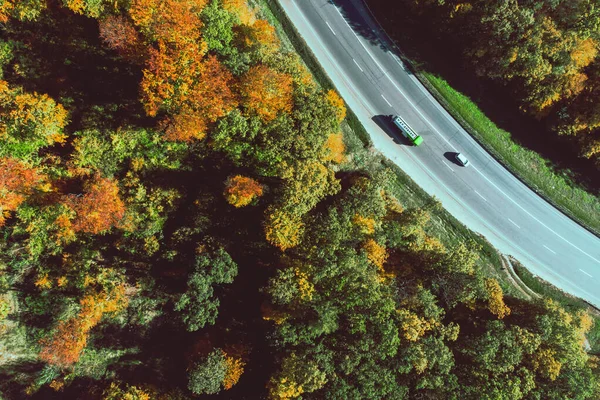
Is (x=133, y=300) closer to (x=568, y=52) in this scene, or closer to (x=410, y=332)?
(x=410, y=332)

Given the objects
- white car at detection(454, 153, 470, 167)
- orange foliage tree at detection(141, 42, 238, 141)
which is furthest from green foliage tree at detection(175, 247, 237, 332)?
white car at detection(454, 153, 470, 167)

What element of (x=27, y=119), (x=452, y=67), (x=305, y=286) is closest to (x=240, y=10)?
(x=27, y=119)

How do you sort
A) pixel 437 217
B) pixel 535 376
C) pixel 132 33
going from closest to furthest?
1. pixel 132 33
2. pixel 535 376
3. pixel 437 217

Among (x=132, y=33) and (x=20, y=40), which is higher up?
(x=132, y=33)

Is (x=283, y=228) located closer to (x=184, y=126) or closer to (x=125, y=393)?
(x=184, y=126)

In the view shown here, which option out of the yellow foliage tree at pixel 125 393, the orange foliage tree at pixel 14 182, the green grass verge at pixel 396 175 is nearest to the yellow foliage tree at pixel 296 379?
the yellow foliage tree at pixel 125 393

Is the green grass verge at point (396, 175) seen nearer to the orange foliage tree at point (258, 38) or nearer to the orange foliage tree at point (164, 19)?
the orange foliage tree at point (258, 38)

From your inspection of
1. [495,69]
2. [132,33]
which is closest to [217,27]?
[132,33]
